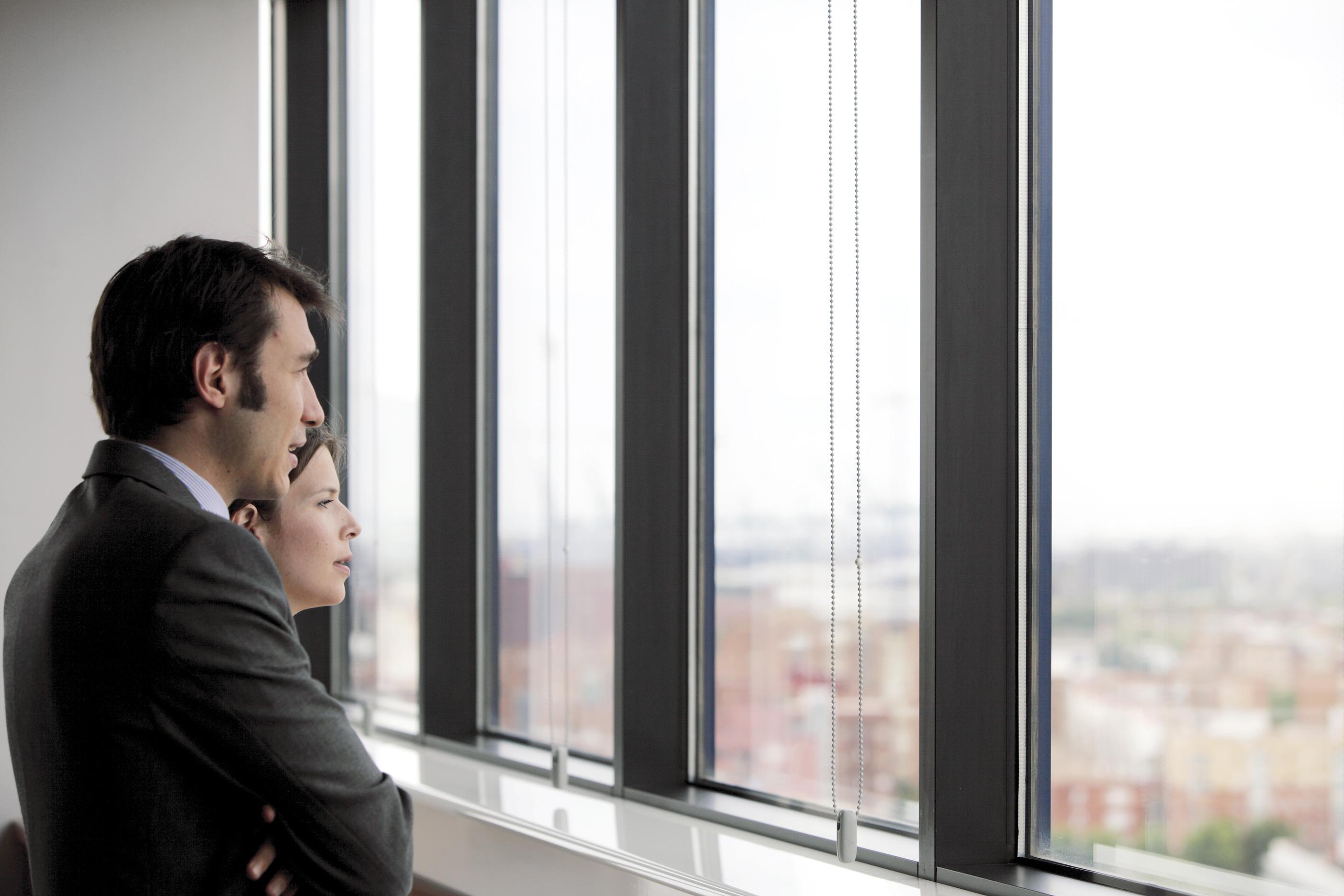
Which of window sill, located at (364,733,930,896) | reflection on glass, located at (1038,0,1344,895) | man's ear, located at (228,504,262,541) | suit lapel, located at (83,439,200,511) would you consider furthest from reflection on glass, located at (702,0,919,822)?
suit lapel, located at (83,439,200,511)

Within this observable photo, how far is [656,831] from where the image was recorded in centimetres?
212

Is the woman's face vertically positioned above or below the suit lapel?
Result: below

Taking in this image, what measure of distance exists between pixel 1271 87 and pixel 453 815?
2.04 meters

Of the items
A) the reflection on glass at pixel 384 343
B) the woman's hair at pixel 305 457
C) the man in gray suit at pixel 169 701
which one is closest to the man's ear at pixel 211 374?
the man in gray suit at pixel 169 701

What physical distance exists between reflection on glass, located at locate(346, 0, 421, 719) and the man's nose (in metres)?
1.58

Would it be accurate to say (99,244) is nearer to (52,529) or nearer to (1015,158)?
(52,529)

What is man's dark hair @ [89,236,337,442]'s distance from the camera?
1.35 metres

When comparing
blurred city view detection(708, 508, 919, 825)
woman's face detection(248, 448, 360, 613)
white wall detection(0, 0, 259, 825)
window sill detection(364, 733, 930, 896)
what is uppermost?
white wall detection(0, 0, 259, 825)

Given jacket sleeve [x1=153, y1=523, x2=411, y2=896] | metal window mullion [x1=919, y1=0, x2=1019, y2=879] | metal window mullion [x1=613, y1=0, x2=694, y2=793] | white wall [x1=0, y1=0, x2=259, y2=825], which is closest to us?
jacket sleeve [x1=153, y1=523, x2=411, y2=896]

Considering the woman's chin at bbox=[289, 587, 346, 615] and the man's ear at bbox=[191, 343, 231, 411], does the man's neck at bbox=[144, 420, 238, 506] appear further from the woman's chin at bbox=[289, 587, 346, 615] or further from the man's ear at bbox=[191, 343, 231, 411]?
the woman's chin at bbox=[289, 587, 346, 615]

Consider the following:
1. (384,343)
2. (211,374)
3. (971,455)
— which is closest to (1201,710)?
(971,455)

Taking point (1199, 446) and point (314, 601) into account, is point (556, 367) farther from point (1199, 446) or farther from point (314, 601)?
point (1199, 446)

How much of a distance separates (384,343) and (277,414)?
1.90m

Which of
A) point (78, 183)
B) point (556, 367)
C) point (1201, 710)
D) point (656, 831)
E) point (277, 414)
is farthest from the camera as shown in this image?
point (78, 183)
